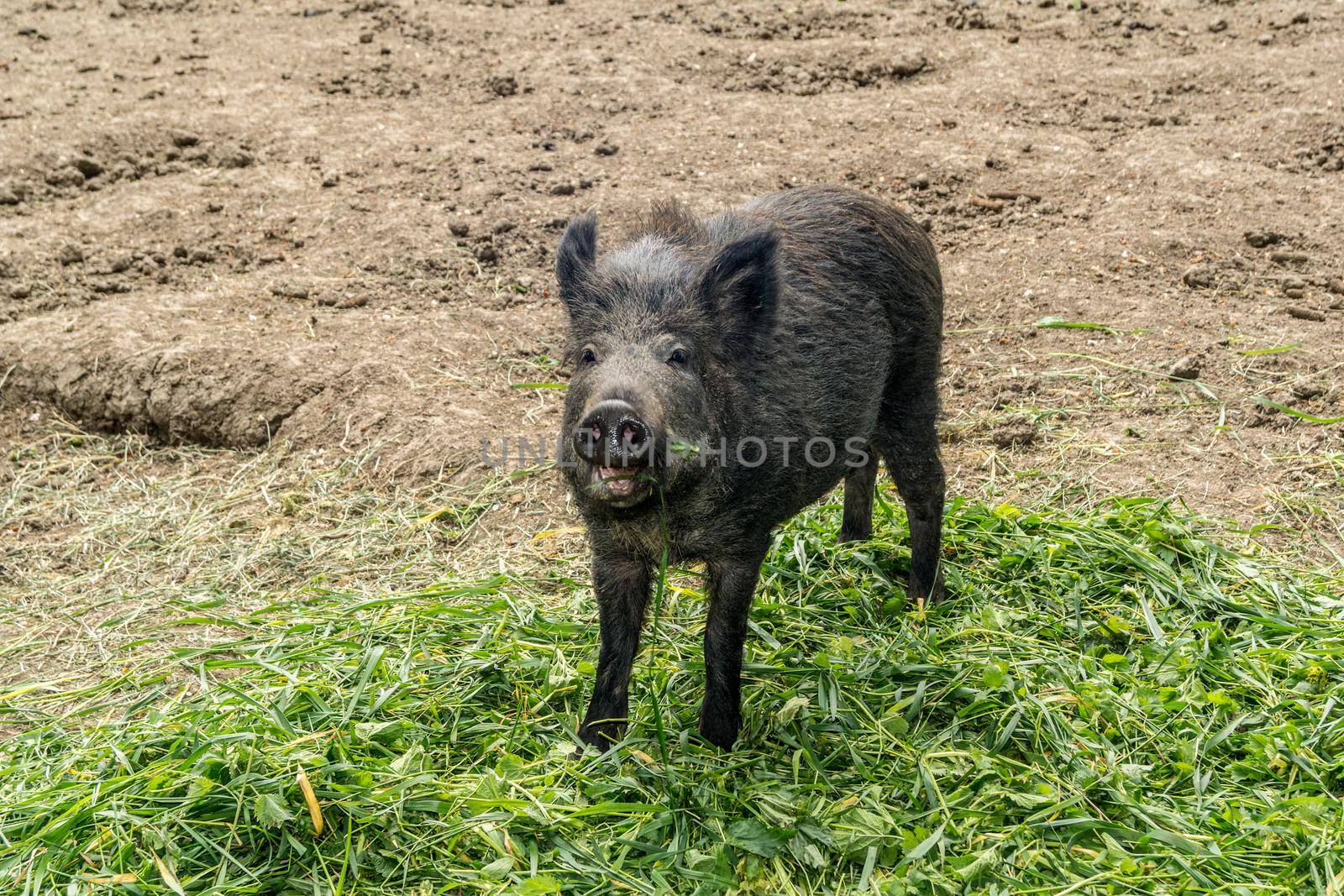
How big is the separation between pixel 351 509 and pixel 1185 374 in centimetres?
464

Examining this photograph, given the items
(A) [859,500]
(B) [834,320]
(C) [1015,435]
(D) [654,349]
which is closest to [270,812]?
(D) [654,349]

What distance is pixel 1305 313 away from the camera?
254 inches

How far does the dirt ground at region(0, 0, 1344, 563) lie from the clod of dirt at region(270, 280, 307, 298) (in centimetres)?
2

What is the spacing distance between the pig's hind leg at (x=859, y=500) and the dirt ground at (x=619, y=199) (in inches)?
28.3

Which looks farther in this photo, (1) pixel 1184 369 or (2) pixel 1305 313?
(2) pixel 1305 313

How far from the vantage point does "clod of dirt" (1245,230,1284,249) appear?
702 centimetres

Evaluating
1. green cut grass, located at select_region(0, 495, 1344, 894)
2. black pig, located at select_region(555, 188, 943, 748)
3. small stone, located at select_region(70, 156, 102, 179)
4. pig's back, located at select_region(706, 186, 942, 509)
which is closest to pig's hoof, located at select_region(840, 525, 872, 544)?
green cut grass, located at select_region(0, 495, 1344, 894)

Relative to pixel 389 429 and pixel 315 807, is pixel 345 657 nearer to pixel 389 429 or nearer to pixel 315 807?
pixel 315 807

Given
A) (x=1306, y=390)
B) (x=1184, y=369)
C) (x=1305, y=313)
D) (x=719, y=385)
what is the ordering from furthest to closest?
(x=1305, y=313) < (x=1184, y=369) < (x=1306, y=390) < (x=719, y=385)

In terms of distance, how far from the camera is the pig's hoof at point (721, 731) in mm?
3881

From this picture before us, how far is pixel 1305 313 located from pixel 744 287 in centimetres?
442

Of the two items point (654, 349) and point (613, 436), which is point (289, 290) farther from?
point (613, 436)

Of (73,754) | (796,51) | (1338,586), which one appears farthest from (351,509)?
(796,51)

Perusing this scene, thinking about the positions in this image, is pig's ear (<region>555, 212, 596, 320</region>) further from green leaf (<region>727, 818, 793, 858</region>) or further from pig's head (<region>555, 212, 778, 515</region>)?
green leaf (<region>727, 818, 793, 858</region>)
